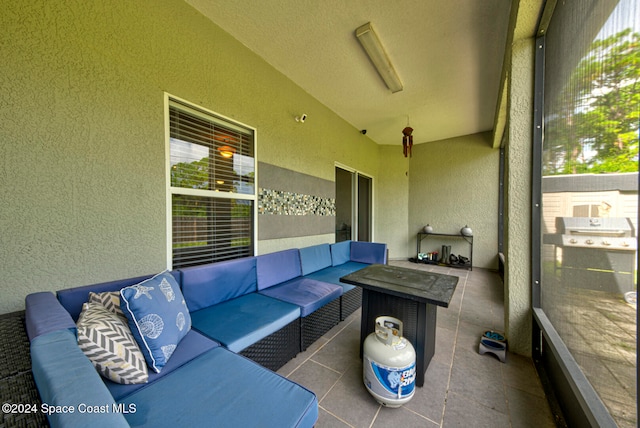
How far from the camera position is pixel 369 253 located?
12.0 feet

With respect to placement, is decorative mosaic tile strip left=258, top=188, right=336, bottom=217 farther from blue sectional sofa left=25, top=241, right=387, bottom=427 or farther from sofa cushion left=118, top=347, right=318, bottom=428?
sofa cushion left=118, top=347, right=318, bottom=428

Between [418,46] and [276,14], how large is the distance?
1.56 m

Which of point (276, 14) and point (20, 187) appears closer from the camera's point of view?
point (20, 187)

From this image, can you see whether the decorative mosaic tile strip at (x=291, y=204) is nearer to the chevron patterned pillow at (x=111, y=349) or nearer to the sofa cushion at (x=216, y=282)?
the sofa cushion at (x=216, y=282)

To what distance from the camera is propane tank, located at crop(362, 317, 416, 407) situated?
1.36 m

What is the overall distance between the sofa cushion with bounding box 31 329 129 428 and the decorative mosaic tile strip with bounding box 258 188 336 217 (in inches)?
79.2

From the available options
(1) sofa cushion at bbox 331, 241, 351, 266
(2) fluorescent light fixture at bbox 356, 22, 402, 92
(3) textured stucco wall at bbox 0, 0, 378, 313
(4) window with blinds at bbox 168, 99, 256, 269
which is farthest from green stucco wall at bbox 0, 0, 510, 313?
(1) sofa cushion at bbox 331, 241, 351, 266

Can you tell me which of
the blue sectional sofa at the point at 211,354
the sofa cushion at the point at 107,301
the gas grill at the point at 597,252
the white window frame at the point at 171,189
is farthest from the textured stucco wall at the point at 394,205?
the sofa cushion at the point at 107,301

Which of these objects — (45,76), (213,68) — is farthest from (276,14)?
(45,76)

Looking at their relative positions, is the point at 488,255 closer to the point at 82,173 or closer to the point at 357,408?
the point at 357,408

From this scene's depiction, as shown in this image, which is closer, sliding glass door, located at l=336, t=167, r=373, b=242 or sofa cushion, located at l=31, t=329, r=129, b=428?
sofa cushion, located at l=31, t=329, r=129, b=428

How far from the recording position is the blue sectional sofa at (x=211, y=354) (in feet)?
2.10

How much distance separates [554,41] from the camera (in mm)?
1627

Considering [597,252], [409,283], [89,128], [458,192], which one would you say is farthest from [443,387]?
[458,192]
